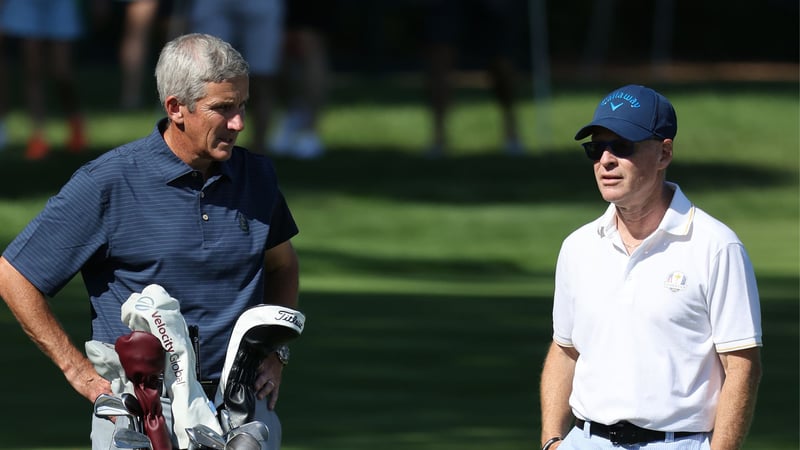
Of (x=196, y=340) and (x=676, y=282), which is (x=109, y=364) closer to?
(x=196, y=340)

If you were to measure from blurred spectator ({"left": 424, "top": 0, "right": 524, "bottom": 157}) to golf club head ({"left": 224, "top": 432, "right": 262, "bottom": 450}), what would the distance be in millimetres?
14404

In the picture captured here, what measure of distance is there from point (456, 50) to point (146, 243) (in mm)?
15410

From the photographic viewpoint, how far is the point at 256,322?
5383mm

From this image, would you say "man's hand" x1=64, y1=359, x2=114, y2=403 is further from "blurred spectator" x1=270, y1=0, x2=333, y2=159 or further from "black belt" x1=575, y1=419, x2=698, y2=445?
"blurred spectator" x1=270, y1=0, x2=333, y2=159

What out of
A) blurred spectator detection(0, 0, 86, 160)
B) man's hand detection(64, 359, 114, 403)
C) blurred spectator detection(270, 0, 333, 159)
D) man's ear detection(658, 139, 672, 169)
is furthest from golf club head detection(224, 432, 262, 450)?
blurred spectator detection(270, 0, 333, 159)

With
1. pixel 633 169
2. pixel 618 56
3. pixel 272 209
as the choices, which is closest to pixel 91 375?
pixel 272 209

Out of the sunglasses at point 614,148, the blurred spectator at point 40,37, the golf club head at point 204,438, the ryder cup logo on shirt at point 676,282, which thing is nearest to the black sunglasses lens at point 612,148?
the sunglasses at point 614,148

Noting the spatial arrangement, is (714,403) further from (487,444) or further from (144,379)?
(487,444)

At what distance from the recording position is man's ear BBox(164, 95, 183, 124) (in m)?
5.54

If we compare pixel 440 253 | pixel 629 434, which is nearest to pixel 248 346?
pixel 629 434

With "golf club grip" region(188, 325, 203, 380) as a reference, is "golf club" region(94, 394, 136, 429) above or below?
below

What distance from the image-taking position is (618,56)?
38688 millimetres

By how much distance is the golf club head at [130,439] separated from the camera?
5.10 metres

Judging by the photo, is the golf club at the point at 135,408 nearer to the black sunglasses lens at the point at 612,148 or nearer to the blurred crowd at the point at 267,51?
the black sunglasses lens at the point at 612,148
